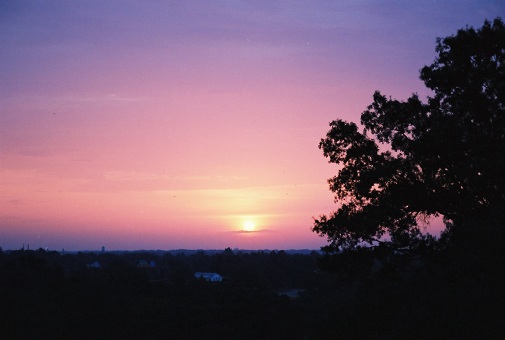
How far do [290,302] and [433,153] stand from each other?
48652mm

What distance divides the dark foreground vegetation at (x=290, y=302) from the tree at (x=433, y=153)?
1188mm

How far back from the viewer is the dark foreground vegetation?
38.9 ft

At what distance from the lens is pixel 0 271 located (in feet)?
221

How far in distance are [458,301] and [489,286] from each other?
2.44 ft

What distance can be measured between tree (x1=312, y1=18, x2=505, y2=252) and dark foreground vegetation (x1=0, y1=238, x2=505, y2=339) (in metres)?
1.19

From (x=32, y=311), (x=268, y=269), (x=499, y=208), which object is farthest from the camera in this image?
(x=268, y=269)

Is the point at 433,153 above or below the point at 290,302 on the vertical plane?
above

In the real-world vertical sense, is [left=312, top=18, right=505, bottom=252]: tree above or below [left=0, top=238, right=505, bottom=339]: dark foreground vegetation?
above

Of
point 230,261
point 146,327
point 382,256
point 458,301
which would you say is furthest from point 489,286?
point 230,261

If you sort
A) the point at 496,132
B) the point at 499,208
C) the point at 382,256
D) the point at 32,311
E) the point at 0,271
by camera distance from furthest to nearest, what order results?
the point at 0,271 < the point at 32,311 < the point at 382,256 < the point at 496,132 < the point at 499,208

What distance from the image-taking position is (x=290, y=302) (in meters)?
62.5

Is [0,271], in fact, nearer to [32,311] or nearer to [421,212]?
[32,311]

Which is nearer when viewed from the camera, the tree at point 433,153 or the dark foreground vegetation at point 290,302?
the dark foreground vegetation at point 290,302

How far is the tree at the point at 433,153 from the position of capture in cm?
1623
